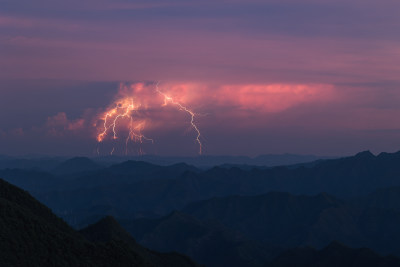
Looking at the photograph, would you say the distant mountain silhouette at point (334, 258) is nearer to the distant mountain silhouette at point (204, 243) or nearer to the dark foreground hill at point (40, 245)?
the distant mountain silhouette at point (204, 243)

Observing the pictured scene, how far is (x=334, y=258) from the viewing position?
413ft

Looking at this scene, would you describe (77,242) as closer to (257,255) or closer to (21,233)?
(21,233)

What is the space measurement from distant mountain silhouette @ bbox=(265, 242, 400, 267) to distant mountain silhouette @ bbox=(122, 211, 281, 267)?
73.5 ft

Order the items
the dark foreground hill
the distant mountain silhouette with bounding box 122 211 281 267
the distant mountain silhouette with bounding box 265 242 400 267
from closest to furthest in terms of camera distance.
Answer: the dark foreground hill, the distant mountain silhouette with bounding box 265 242 400 267, the distant mountain silhouette with bounding box 122 211 281 267

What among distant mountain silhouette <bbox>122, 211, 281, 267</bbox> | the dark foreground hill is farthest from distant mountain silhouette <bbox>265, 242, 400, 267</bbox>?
the dark foreground hill

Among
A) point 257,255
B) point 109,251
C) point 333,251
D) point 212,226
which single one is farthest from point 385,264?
point 212,226

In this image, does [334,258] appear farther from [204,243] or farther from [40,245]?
[40,245]

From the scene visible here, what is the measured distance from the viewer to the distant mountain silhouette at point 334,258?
388 ft

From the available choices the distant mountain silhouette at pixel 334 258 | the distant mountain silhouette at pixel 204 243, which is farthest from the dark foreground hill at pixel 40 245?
the distant mountain silhouette at pixel 204 243

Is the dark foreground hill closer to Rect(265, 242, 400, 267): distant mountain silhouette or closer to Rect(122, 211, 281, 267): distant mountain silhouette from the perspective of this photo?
Rect(265, 242, 400, 267): distant mountain silhouette

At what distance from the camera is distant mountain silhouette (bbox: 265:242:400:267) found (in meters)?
118

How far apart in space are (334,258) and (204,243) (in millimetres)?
63034

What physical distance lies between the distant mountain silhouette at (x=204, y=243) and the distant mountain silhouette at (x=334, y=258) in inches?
882

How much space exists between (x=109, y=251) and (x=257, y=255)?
10307cm
